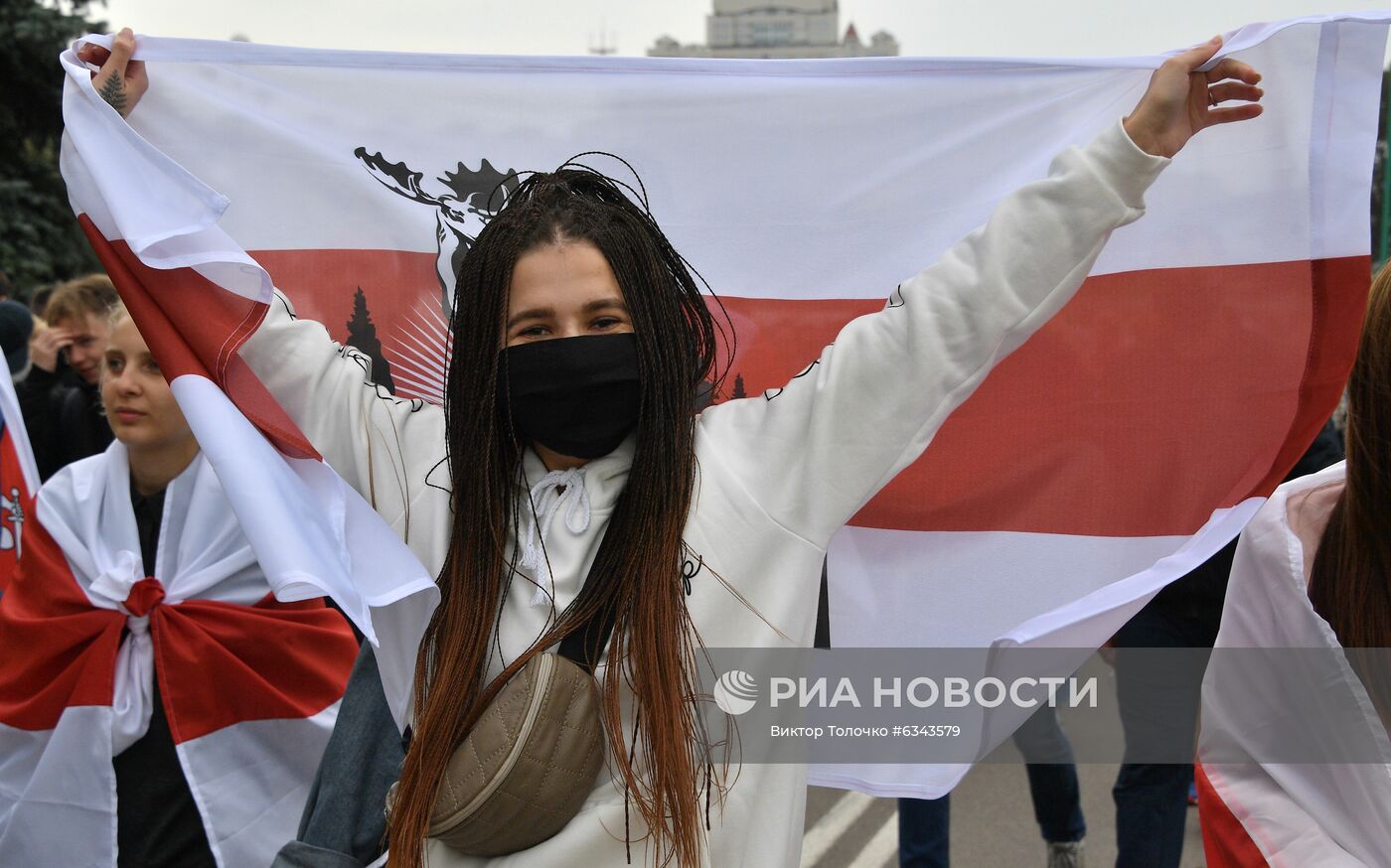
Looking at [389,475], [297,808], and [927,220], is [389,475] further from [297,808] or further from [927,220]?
[297,808]

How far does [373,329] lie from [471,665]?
0.93m

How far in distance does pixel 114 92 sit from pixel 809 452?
4.81 ft

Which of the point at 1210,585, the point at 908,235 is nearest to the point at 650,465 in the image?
the point at 908,235

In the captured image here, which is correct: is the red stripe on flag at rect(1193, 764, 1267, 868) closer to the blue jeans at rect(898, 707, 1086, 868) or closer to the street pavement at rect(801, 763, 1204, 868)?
the blue jeans at rect(898, 707, 1086, 868)

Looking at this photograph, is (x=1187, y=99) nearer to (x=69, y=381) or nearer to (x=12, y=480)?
(x=12, y=480)

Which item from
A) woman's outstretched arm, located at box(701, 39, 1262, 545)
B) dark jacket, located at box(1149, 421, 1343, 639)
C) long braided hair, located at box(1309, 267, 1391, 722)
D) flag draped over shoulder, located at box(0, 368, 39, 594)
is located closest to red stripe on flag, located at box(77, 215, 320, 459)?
woman's outstretched arm, located at box(701, 39, 1262, 545)

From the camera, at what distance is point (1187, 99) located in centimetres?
180

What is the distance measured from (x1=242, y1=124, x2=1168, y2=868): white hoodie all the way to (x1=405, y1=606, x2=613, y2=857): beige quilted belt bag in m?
0.05

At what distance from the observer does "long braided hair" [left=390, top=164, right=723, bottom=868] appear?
5.36 feet

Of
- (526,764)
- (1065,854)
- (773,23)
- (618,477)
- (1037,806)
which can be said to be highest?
(773,23)

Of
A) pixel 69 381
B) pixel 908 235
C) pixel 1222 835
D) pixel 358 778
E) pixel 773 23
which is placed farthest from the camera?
pixel 773 23

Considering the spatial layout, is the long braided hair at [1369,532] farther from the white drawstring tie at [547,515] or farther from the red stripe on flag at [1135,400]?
the white drawstring tie at [547,515]

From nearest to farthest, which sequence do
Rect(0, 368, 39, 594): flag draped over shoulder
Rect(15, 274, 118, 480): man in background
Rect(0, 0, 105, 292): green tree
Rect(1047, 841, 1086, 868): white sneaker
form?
Rect(0, 368, 39, 594): flag draped over shoulder
Rect(1047, 841, 1086, 868): white sneaker
Rect(15, 274, 118, 480): man in background
Rect(0, 0, 105, 292): green tree

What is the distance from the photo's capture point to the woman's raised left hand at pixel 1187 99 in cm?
174
